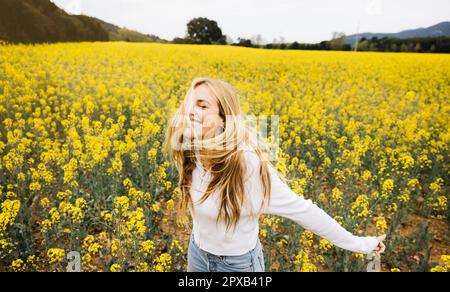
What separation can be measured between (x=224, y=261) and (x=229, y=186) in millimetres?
433

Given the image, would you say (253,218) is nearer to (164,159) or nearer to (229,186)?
(229,186)

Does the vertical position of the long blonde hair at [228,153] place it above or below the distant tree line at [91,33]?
below

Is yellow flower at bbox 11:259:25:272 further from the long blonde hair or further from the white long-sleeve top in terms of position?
the long blonde hair

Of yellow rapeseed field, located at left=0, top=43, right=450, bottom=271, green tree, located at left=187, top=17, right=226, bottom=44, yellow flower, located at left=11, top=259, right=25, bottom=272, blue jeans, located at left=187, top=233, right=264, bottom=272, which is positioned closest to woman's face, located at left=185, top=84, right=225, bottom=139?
blue jeans, located at left=187, top=233, right=264, bottom=272

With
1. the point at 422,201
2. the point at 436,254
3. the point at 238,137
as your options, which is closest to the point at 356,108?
the point at 422,201

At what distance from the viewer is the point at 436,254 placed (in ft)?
11.6

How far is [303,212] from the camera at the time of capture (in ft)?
4.84

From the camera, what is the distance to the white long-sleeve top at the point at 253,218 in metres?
1.49

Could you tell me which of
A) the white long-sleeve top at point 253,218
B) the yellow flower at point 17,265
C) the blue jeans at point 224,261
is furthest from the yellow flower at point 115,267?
the white long-sleeve top at point 253,218

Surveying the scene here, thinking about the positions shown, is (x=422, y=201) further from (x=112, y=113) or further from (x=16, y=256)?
(x=112, y=113)

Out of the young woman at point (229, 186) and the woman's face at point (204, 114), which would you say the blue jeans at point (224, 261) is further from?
the woman's face at point (204, 114)

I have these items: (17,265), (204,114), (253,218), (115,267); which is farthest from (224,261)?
(17,265)

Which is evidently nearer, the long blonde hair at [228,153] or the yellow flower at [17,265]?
the long blonde hair at [228,153]
